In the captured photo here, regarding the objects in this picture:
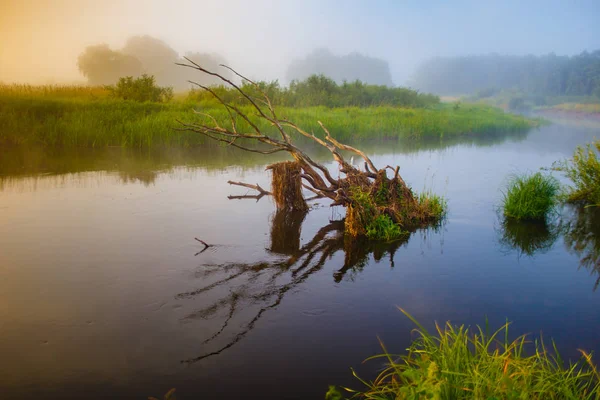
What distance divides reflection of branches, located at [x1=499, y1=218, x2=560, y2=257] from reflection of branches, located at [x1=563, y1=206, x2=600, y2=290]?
20 cm

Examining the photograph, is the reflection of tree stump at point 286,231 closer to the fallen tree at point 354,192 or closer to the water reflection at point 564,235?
the fallen tree at point 354,192

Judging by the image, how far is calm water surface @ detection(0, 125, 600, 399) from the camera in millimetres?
3361

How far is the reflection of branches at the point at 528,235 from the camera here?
20.5 feet

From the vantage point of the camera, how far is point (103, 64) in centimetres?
2080

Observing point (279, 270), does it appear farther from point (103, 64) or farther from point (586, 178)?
point (103, 64)

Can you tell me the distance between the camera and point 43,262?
17.1 ft

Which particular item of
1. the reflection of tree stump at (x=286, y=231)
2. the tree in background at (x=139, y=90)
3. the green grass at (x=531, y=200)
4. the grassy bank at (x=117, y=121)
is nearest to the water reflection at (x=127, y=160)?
the grassy bank at (x=117, y=121)

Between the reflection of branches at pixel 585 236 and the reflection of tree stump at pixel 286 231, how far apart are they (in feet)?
10.2

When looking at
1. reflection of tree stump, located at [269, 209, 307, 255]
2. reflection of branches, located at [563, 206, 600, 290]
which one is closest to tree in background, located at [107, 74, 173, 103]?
reflection of tree stump, located at [269, 209, 307, 255]

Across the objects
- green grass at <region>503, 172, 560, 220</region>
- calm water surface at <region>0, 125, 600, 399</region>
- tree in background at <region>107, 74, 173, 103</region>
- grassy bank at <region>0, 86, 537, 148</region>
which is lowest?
calm water surface at <region>0, 125, 600, 399</region>

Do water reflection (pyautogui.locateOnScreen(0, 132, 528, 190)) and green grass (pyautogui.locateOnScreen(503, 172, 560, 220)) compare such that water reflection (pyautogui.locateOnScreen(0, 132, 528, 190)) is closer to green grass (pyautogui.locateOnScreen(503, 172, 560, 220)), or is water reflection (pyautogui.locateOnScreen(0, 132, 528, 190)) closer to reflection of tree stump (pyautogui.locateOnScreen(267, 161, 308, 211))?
reflection of tree stump (pyautogui.locateOnScreen(267, 161, 308, 211))

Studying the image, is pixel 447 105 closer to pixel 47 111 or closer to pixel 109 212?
pixel 47 111

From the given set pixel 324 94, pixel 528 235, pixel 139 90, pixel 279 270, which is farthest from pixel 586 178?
pixel 324 94

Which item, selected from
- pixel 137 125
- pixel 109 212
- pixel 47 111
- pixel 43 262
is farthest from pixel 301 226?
pixel 47 111
